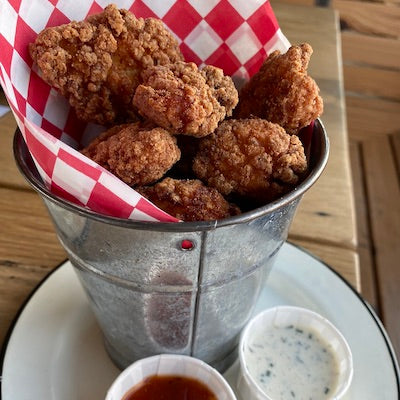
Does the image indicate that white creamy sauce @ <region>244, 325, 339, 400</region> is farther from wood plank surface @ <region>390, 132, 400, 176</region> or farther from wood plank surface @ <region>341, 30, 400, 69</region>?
wood plank surface @ <region>341, 30, 400, 69</region>

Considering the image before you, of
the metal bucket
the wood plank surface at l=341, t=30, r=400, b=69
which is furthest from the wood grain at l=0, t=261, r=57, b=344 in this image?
the wood plank surface at l=341, t=30, r=400, b=69

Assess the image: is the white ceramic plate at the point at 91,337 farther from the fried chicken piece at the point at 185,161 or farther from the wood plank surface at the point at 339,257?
the fried chicken piece at the point at 185,161

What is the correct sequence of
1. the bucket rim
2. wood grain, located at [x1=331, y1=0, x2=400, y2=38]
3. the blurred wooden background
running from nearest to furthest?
the bucket rim
the blurred wooden background
wood grain, located at [x1=331, y1=0, x2=400, y2=38]

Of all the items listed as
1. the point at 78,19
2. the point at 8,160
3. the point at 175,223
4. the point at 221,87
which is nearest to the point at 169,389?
the point at 175,223

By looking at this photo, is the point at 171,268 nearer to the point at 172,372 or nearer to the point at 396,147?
the point at 172,372

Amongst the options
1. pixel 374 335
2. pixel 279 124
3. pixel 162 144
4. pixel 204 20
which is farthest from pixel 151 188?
pixel 374 335

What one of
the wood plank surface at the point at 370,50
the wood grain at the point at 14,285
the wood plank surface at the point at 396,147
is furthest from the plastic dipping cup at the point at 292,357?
the wood plank surface at the point at 370,50
